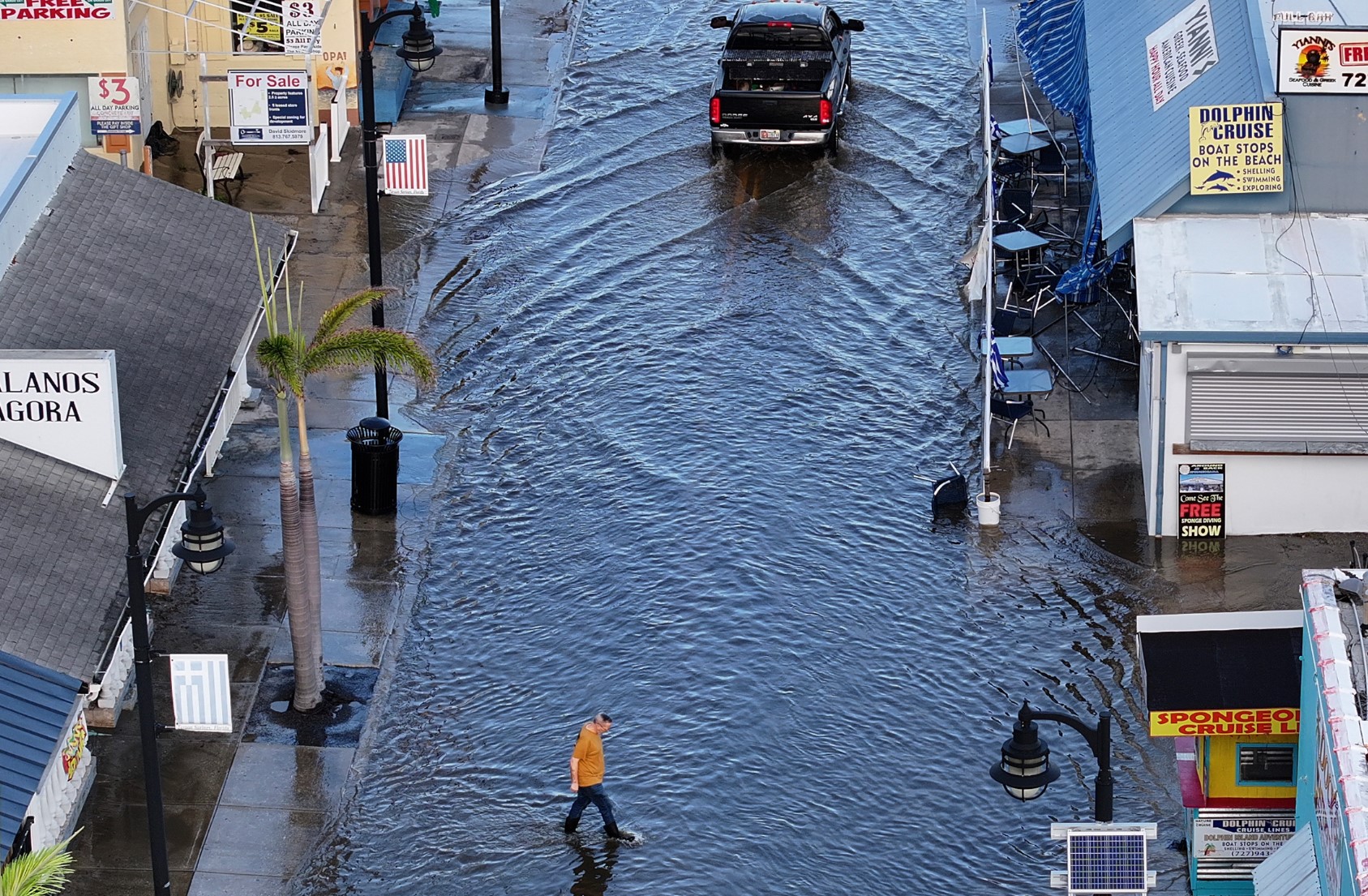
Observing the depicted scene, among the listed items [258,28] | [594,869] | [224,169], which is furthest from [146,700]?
[258,28]

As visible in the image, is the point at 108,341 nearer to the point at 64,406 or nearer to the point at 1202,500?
the point at 64,406

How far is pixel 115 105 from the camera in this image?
107ft

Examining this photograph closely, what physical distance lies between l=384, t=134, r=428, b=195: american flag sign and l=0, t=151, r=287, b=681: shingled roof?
7263mm

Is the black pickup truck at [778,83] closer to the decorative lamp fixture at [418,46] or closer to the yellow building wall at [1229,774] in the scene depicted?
the decorative lamp fixture at [418,46]

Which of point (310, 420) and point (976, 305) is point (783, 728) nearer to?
point (310, 420)

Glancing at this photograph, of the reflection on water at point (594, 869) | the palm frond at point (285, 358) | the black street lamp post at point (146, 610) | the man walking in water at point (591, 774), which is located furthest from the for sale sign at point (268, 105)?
the reflection on water at point (594, 869)

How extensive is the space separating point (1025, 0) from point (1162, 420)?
63.7ft

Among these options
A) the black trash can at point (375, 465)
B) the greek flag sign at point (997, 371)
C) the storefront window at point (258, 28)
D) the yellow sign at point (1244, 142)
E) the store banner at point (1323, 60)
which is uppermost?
the storefront window at point (258, 28)

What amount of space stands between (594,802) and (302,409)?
501 centimetres

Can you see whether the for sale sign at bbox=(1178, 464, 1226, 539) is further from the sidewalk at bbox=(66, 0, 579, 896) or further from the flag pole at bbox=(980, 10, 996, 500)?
the sidewalk at bbox=(66, 0, 579, 896)

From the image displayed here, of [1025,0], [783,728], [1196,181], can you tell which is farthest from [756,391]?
[1025,0]

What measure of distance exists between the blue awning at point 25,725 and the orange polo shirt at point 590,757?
4611 mm

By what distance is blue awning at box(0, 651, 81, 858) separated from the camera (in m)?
18.8

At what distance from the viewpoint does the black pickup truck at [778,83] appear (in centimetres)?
3784
